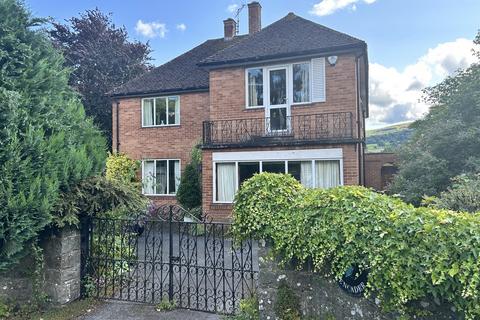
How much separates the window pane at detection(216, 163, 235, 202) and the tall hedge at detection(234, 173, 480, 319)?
8862 mm

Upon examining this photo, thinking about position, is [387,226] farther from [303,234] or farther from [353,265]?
[303,234]

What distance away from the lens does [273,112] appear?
1316cm

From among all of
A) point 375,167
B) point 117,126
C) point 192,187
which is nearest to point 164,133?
point 117,126

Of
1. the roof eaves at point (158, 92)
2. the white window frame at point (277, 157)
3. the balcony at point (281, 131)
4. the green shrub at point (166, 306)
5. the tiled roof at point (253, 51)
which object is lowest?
the green shrub at point (166, 306)

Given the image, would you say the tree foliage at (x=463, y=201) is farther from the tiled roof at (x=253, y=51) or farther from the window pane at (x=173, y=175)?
the window pane at (x=173, y=175)

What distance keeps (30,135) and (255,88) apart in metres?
9.91

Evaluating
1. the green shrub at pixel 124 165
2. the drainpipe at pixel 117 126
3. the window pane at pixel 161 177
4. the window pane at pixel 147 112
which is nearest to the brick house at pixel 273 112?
A: the window pane at pixel 161 177

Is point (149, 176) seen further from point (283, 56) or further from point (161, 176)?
point (283, 56)

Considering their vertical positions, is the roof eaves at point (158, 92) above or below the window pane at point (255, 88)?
above

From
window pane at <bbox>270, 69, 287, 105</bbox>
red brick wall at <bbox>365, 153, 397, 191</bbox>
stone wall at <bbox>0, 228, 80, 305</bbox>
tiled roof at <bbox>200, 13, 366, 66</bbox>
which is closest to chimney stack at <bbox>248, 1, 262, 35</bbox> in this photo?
tiled roof at <bbox>200, 13, 366, 66</bbox>

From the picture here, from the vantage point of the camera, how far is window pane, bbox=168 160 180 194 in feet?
51.9

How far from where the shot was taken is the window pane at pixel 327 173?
11758 millimetres

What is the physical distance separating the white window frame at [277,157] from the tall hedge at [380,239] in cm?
793

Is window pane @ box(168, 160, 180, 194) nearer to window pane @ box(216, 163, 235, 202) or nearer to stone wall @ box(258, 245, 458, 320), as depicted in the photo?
window pane @ box(216, 163, 235, 202)
